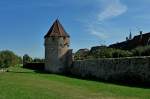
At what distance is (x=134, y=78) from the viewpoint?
24.7 metres

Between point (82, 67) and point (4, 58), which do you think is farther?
point (4, 58)

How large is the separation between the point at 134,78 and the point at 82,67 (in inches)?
672

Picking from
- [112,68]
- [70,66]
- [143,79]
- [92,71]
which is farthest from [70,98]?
[70,66]

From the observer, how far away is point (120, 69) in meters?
27.8

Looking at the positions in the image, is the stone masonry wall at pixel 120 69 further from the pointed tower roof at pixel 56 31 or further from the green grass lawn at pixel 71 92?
the pointed tower roof at pixel 56 31

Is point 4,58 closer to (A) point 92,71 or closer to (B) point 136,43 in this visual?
(B) point 136,43

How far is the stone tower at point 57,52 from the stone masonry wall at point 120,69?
8.94 metres

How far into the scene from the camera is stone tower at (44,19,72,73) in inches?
1911

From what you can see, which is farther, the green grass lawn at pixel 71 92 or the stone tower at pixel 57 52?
the stone tower at pixel 57 52

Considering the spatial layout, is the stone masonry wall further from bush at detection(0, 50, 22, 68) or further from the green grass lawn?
bush at detection(0, 50, 22, 68)

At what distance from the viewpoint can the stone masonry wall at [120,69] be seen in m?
23.9

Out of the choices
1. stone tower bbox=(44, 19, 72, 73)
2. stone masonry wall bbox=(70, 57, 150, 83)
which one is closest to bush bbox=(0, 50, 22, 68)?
stone tower bbox=(44, 19, 72, 73)

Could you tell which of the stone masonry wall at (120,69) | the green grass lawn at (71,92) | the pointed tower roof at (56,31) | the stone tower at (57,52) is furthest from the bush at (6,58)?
the green grass lawn at (71,92)

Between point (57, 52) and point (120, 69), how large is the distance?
21598 millimetres
